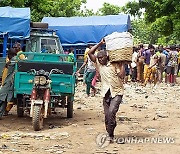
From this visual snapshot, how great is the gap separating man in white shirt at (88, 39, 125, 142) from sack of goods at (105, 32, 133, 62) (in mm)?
141

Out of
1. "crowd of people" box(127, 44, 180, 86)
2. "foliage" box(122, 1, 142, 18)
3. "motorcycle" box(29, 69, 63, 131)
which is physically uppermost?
"foliage" box(122, 1, 142, 18)

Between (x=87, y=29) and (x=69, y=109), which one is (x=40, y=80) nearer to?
(x=69, y=109)

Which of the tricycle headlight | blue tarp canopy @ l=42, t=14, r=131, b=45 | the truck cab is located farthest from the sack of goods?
blue tarp canopy @ l=42, t=14, r=131, b=45

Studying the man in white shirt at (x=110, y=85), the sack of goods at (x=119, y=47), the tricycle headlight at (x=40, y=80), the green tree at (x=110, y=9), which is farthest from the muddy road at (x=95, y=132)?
the green tree at (x=110, y=9)

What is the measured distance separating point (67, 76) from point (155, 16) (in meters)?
18.8

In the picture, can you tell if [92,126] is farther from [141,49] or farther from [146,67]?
[141,49]

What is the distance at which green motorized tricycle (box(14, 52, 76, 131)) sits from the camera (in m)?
8.90

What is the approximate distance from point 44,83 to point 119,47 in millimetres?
1929

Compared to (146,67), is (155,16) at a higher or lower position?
higher

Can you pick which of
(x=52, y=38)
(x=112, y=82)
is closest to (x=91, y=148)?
(x=112, y=82)

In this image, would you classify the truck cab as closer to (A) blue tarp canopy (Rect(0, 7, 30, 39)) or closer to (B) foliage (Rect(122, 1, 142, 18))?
(A) blue tarp canopy (Rect(0, 7, 30, 39))

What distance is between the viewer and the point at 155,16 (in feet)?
90.3

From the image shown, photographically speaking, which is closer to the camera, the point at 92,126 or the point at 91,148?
the point at 91,148

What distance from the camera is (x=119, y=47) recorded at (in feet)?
25.1
